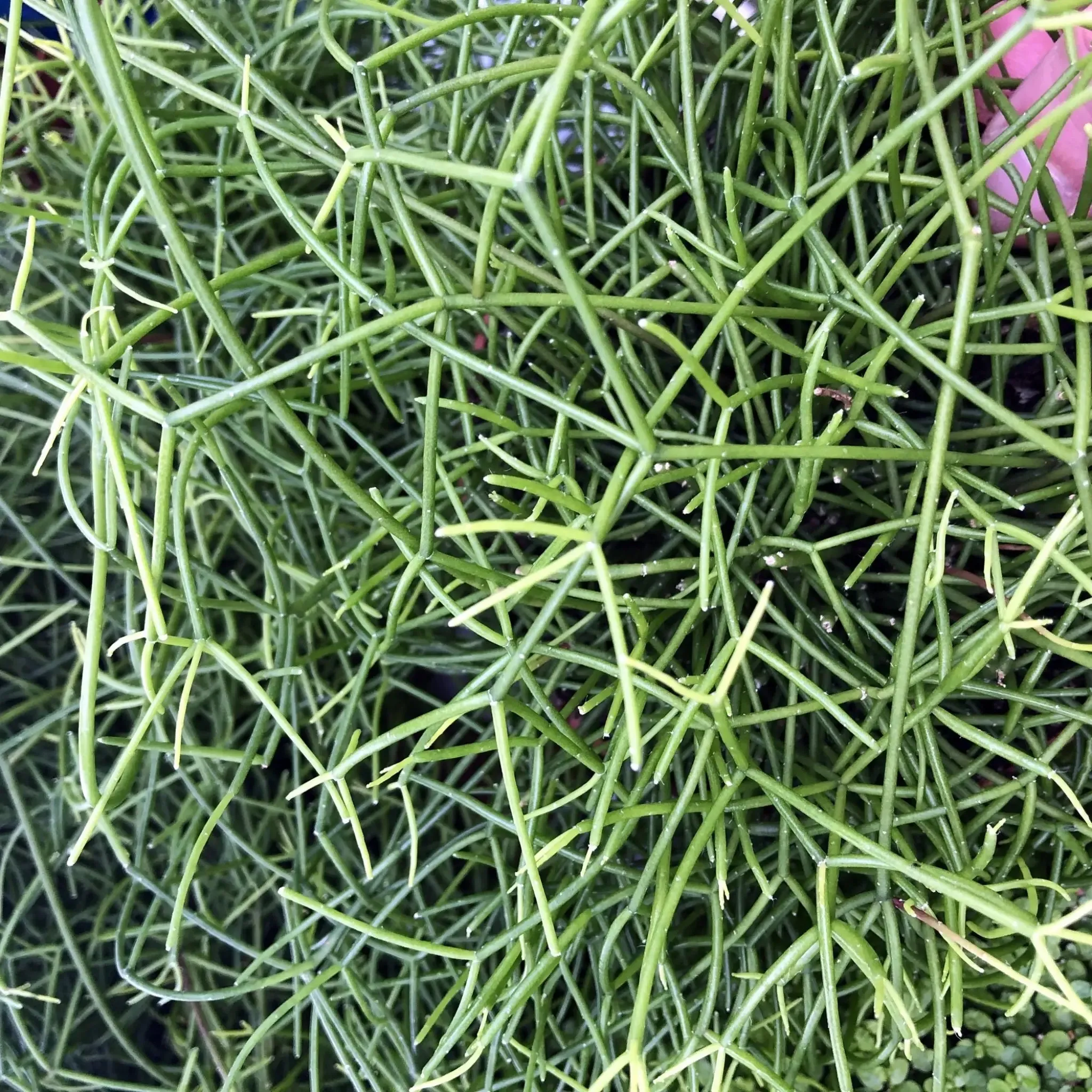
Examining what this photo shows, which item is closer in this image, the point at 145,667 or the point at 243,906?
the point at 145,667

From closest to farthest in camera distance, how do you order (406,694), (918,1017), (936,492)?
(936,492)
(918,1017)
(406,694)

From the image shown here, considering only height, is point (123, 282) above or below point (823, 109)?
below

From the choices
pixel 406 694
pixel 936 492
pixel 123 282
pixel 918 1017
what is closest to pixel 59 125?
pixel 123 282

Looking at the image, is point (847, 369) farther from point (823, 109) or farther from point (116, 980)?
point (116, 980)

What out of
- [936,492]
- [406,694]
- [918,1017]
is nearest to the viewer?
[936,492]
